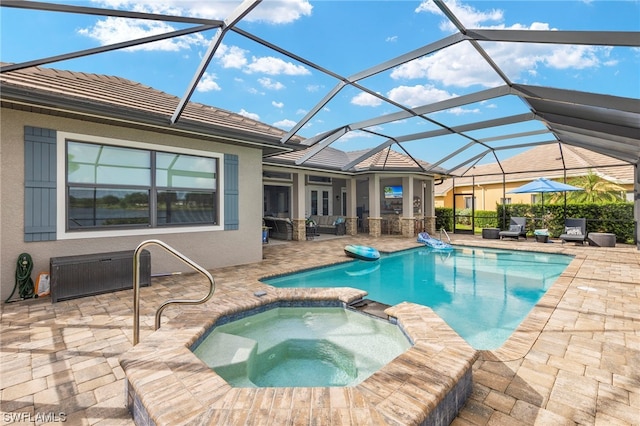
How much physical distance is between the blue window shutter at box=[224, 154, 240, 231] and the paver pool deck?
97.8 inches

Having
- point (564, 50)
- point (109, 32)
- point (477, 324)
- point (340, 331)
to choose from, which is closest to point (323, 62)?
point (109, 32)

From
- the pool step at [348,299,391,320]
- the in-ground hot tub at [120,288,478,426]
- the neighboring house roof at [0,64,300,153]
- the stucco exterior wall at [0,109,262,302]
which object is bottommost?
the pool step at [348,299,391,320]

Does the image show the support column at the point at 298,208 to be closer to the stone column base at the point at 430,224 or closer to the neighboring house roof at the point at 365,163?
the neighboring house roof at the point at 365,163

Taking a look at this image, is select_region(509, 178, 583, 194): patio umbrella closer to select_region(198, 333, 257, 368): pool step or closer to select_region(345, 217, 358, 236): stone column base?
select_region(345, 217, 358, 236): stone column base

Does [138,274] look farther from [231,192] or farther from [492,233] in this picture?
[492,233]

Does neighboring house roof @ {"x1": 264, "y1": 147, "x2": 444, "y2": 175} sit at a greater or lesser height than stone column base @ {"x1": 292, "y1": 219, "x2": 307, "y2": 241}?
greater

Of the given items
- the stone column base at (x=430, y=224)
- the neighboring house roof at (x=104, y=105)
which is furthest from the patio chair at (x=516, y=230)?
the neighboring house roof at (x=104, y=105)

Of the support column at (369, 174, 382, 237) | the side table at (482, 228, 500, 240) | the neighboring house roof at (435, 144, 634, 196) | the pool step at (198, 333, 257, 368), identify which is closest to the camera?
the pool step at (198, 333, 257, 368)

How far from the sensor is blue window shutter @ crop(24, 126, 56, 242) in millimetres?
5258

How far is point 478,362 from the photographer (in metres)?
3.20

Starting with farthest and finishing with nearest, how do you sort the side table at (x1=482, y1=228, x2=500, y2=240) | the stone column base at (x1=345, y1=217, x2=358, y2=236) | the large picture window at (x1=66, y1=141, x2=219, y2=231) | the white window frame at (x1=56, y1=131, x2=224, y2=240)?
the stone column base at (x1=345, y1=217, x2=358, y2=236) < the side table at (x1=482, y1=228, x2=500, y2=240) < the large picture window at (x1=66, y1=141, x2=219, y2=231) < the white window frame at (x1=56, y1=131, x2=224, y2=240)

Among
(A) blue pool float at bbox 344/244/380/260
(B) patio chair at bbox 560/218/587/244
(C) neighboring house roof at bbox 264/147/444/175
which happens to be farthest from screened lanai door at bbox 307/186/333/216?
(B) patio chair at bbox 560/218/587/244

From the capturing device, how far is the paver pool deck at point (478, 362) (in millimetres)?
2398

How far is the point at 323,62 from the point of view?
6.26m
